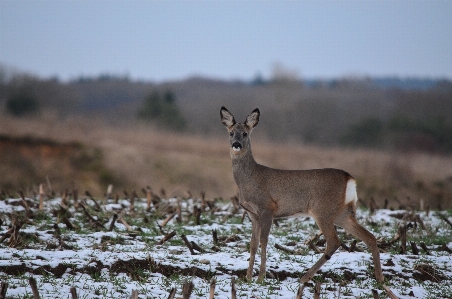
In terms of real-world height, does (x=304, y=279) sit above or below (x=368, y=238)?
below

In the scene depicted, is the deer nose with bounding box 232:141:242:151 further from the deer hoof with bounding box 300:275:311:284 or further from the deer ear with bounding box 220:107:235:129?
the deer hoof with bounding box 300:275:311:284

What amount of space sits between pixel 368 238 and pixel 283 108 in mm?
49051

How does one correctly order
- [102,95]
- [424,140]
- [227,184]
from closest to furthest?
1. [227,184]
2. [424,140]
3. [102,95]

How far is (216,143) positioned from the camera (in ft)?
118

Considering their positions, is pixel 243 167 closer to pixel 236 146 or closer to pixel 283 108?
pixel 236 146

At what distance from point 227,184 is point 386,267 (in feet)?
69.8

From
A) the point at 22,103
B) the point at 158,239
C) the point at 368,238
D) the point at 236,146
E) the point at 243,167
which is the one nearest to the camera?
the point at 368,238

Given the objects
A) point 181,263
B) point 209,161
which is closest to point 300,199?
point 181,263

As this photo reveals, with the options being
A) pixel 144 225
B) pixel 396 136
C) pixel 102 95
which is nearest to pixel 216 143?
pixel 396 136

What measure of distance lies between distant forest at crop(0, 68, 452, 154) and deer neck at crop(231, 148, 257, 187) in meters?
29.6

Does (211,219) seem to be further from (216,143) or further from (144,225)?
(216,143)

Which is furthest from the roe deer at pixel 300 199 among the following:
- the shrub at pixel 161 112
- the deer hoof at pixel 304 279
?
the shrub at pixel 161 112

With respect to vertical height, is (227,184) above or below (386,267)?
below

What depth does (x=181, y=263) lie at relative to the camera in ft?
24.3
